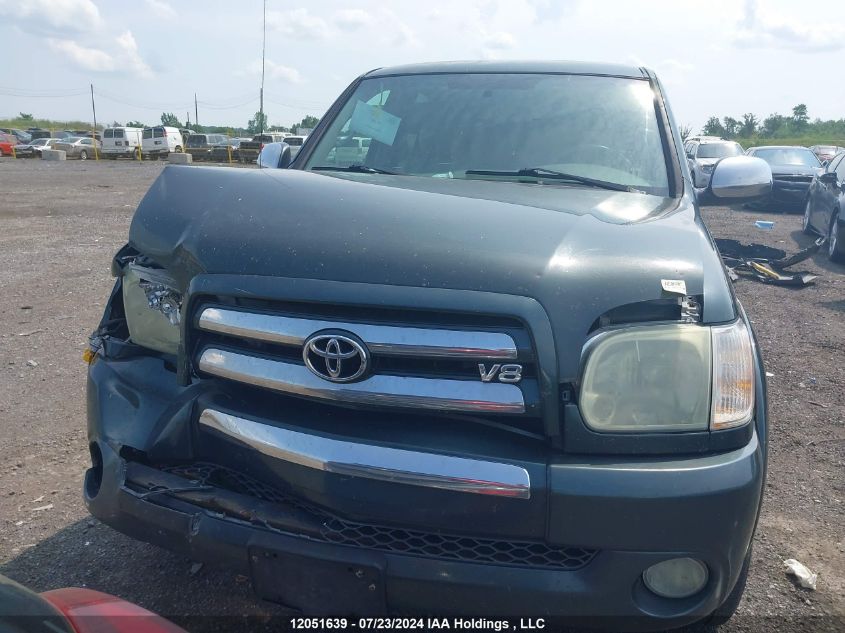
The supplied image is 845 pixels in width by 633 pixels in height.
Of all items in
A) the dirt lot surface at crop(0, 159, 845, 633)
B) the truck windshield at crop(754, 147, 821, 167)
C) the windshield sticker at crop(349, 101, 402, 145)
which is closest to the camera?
the dirt lot surface at crop(0, 159, 845, 633)

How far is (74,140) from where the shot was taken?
1779 inches

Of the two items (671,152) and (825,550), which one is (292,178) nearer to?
(671,152)

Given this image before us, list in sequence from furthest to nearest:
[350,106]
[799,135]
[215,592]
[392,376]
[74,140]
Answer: [799,135] → [74,140] → [350,106] → [215,592] → [392,376]

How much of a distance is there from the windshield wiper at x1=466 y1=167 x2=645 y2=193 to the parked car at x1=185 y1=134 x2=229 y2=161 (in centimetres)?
4032

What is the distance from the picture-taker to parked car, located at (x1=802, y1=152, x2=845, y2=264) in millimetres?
10336

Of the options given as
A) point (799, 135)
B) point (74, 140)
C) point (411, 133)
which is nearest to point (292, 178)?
point (411, 133)

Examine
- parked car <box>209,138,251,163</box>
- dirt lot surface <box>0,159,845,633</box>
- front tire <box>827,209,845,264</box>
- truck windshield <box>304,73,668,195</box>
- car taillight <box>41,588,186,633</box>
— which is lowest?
parked car <box>209,138,251,163</box>

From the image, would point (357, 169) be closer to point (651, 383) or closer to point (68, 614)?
point (651, 383)

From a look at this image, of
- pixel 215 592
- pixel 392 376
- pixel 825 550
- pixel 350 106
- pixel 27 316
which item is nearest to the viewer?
pixel 392 376

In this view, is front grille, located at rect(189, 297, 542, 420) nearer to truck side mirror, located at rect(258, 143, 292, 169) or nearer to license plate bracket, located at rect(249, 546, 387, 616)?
license plate bracket, located at rect(249, 546, 387, 616)

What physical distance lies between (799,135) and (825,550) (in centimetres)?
6108

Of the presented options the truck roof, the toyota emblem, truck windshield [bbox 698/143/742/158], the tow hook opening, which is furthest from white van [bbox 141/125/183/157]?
the toyota emblem

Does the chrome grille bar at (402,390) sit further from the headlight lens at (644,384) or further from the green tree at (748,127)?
the green tree at (748,127)

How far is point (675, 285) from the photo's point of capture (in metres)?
2.00
